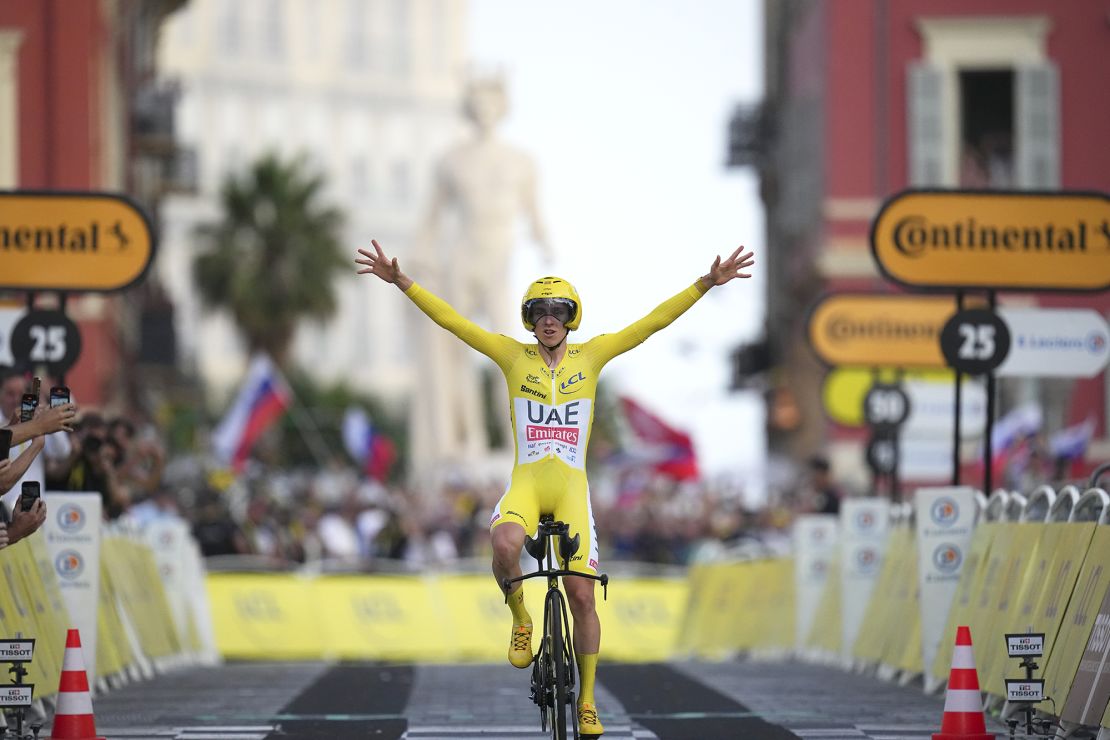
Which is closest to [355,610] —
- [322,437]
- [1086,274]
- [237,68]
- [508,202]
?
[1086,274]

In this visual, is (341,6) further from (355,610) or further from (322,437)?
(355,610)

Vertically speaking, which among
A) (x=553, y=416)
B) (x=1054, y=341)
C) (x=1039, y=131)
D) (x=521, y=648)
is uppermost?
(x=1039, y=131)

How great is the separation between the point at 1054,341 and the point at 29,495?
1013 centimetres

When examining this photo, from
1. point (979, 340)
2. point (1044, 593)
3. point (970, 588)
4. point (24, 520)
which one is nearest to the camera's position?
point (24, 520)

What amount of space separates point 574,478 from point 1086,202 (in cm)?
859

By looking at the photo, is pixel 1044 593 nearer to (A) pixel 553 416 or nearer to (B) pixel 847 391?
(A) pixel 553 416

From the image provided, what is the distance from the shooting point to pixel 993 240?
1825 cm

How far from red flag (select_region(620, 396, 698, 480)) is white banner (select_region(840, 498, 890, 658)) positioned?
1921cm

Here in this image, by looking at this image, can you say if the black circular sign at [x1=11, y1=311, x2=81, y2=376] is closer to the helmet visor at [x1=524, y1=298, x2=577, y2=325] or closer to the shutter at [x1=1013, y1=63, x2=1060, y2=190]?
the helmet visor at [x1=524, y1=298, x2=577, y2=325]

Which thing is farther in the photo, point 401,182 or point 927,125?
point 401,182

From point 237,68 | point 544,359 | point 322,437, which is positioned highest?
point 237,68

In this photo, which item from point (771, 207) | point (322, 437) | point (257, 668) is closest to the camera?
point (257, 668)

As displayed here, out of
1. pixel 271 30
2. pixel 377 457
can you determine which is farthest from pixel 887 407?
pixel 271 30

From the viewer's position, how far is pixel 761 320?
64.6 meters
